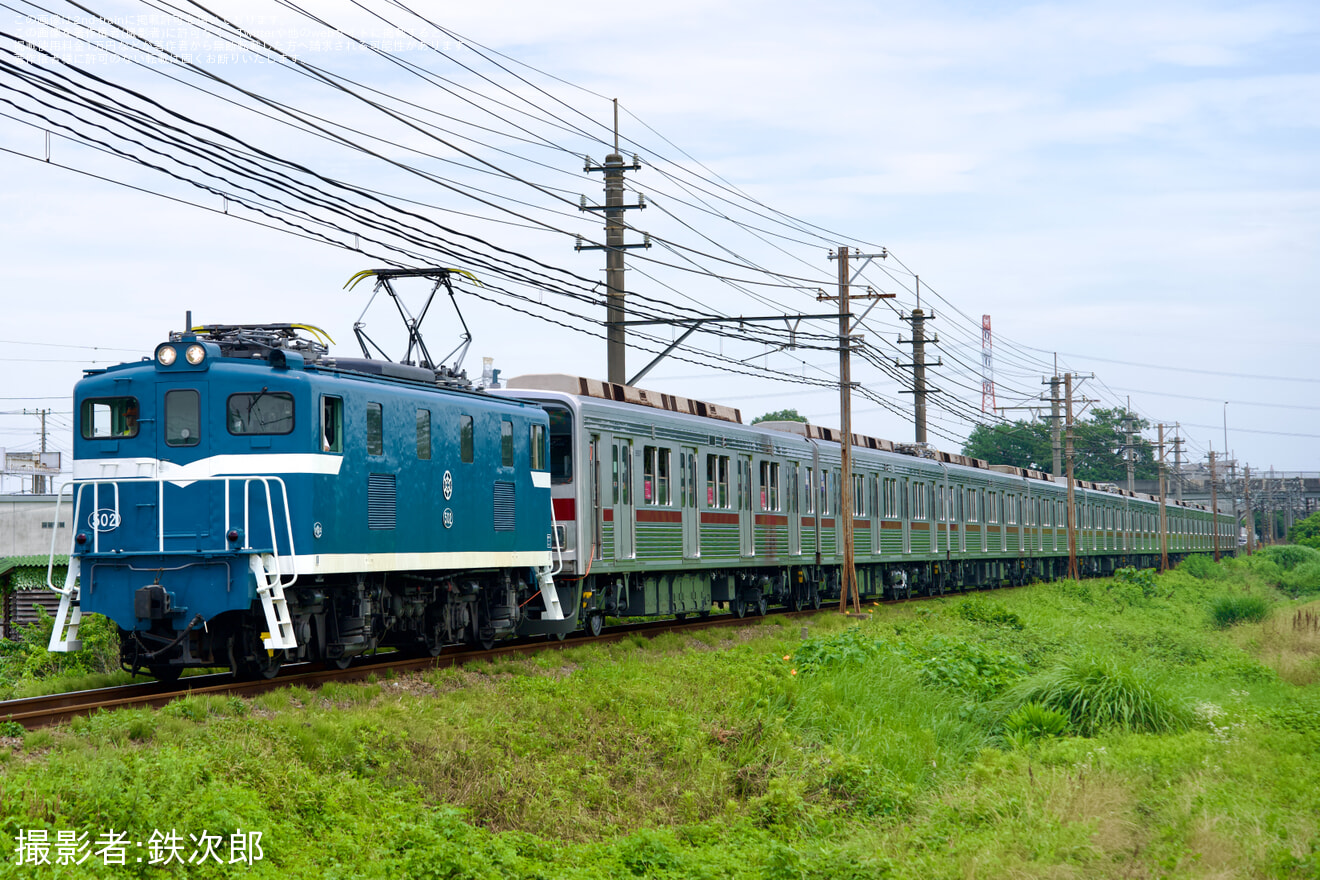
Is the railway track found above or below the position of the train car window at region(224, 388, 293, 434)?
below

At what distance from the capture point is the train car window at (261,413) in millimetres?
14047

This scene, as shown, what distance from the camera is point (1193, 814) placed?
1048 centimetres

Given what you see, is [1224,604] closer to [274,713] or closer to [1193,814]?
[1193,814]

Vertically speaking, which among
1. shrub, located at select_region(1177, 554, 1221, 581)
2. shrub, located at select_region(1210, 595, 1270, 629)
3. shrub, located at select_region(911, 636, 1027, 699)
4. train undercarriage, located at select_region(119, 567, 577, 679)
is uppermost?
train undercarriage, located at select_region(119, 567, 577, 679)

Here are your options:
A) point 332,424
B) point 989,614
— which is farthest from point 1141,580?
point 332,424

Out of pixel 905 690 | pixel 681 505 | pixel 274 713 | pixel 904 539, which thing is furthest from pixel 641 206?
pixel 274 713

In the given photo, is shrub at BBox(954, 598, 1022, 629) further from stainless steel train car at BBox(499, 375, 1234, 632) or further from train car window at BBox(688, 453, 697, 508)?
train car window at BBox(688, 453, 697, 508)

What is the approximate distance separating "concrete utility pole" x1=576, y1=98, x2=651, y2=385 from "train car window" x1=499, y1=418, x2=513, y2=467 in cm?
663

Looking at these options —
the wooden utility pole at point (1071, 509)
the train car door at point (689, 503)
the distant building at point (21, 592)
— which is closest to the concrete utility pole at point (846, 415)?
the train car door at point (689, 503)

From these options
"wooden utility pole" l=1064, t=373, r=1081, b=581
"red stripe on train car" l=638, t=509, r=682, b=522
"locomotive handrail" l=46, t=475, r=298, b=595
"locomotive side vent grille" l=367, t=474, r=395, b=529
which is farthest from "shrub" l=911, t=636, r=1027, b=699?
"wooden utility pole" l=1064, t=373, r=1081, b=581

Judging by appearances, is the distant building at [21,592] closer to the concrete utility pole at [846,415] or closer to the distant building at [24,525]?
the concrete utility pole at [846,415]

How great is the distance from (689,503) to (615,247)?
20.4ft

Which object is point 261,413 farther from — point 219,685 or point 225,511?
point 219,685

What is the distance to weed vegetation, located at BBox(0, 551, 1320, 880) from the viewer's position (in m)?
9.13
